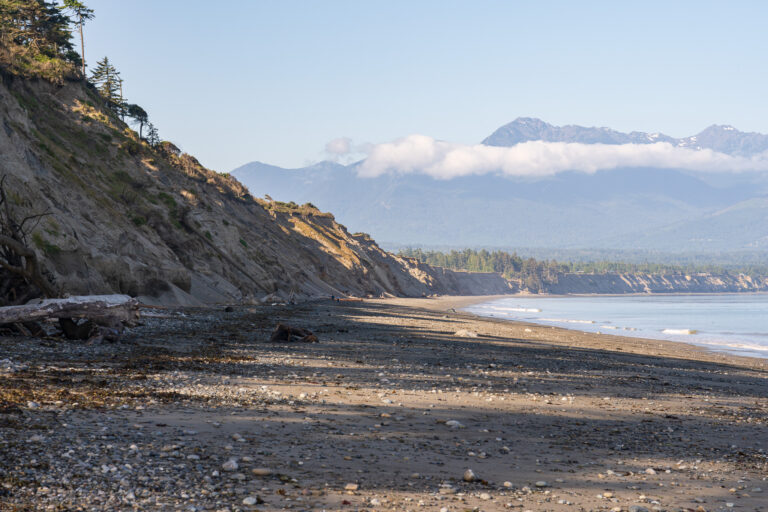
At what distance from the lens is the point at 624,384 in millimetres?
20234

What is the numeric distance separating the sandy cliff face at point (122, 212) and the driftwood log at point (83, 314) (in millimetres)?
9748

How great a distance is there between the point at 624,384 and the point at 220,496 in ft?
53.1

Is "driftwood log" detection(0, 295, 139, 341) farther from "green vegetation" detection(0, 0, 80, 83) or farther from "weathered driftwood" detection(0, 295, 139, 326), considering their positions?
"green vegetation" detection(0, 0, 80, 83)

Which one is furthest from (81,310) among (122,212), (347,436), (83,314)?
(122,212)

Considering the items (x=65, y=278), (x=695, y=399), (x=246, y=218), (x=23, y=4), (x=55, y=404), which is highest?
(x=23, y=4)

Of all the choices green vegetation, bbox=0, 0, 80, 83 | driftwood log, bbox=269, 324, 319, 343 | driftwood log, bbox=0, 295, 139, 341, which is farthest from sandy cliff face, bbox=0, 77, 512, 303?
driftwood log, bbox=269, 324, 319, 343

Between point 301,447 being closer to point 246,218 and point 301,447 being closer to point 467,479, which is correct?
point 467,479

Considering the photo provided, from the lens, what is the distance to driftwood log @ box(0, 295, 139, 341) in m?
18.6

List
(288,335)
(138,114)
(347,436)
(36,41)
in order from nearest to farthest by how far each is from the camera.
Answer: (347,436), (288,335), (36,41), (138,114)

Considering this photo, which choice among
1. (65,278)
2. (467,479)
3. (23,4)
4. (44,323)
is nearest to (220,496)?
(467,479)

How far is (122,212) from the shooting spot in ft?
147

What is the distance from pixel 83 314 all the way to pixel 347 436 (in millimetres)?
12608

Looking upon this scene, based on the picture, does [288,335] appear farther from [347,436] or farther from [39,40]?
[39,40]

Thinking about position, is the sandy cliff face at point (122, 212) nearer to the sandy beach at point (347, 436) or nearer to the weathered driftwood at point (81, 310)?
the weathered driftwood at point (81, 310)
